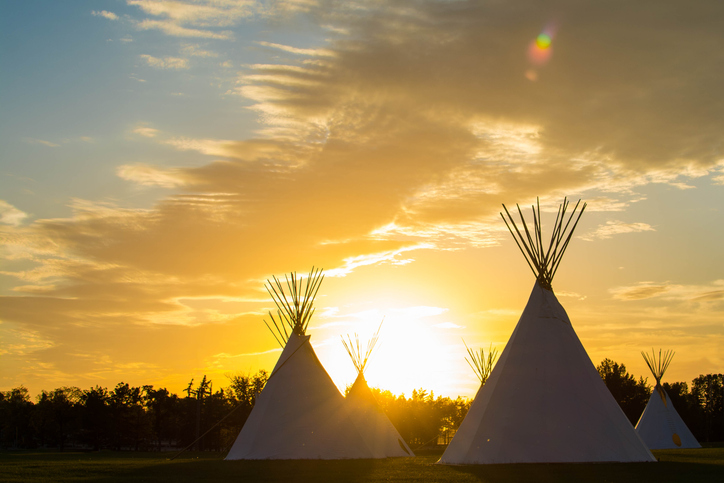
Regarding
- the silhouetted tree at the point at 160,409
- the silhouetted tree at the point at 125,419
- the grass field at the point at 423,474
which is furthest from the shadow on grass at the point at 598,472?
the silhouetted tree at the point at 160,409

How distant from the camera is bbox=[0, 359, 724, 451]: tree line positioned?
1484 inches

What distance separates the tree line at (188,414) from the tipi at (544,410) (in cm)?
2268

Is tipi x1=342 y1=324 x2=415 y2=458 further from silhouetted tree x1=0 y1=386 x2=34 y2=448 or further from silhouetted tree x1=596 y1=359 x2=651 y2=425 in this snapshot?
silhouetted tree x1=0 y1=386 x2=34 y2=448

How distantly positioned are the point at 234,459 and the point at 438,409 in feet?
106

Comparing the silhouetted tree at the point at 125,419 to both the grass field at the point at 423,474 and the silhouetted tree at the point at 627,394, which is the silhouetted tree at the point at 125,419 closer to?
the grass field at the point at 423,474

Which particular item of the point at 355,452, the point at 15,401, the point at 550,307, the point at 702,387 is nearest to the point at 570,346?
the point at 550,307

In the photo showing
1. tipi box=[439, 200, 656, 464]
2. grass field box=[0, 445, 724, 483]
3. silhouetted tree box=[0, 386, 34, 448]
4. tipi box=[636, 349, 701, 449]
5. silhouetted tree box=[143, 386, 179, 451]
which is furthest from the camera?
silhouetted tree box=[0, 386, 34, 448]

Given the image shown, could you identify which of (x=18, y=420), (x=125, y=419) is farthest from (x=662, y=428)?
(x=18, y=420)

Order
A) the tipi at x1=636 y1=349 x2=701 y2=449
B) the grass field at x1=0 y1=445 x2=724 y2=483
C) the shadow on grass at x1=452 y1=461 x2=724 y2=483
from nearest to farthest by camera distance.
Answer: the shadow on grass at x1=452 y1=461 x2=724 y2=483 → the grass field at x1=0 y1=445 x2=724 y2=483 → the tipi at x1=636 y1=349 x2=701 y2=449

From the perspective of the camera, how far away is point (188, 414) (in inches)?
1839

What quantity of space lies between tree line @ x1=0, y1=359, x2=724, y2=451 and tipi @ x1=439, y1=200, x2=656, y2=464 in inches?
893

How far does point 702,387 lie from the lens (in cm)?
6494

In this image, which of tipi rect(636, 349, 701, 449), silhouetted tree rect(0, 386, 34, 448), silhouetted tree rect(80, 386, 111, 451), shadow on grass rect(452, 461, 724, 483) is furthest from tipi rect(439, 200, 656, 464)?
silhouetted tree rect(0, 386, 34, 448)

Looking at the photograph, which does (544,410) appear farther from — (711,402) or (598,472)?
(711,402)
